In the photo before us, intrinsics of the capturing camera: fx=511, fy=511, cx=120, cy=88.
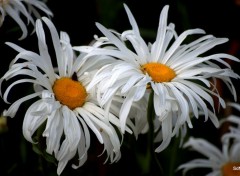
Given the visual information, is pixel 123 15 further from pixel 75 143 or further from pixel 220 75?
pixel 75 143

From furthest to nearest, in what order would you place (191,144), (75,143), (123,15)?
(123,15) < (191,144) < (75,143)

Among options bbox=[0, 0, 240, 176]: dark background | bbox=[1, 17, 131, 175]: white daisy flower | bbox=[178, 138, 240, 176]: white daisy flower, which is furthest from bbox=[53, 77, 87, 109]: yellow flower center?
bbox=[178, 138, 240, 176]: white daisy flower

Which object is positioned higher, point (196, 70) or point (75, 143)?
point (196, 70)

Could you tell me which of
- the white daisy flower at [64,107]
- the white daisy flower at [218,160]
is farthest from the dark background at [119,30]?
the white daisy flower at [64,107]

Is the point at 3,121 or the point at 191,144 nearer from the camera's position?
the point at 3,121

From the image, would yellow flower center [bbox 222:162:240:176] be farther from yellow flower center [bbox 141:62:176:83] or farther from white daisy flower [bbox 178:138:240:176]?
yellow flower center [bbox 141:62:176:83]

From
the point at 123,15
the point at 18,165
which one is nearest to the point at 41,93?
the point at 18,165

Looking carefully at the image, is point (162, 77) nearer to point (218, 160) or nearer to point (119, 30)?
point (218, 160)
